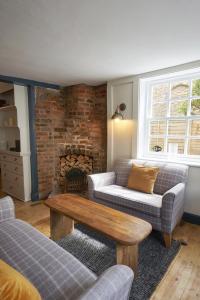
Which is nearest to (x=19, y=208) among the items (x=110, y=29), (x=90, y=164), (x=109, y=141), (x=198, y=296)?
(x=90, y=164)

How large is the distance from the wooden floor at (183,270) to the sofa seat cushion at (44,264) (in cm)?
78

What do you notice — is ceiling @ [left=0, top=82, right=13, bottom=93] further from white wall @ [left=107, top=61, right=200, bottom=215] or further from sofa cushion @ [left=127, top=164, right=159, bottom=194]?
sofa cushion @ [left=127, top=164, right=159, bottom=194]

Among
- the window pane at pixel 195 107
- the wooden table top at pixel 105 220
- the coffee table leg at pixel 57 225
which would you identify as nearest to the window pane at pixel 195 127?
the window pane at pixel 195 107

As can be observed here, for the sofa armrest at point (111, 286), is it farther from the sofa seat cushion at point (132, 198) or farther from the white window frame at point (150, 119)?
the white window frame at point (150, 119)

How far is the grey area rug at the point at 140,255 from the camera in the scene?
5.17 ft

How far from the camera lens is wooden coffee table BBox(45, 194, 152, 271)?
1502 mm

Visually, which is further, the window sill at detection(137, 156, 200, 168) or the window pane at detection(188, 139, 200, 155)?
the window pane at detection(188, 139, 200, 155)

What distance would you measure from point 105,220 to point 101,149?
6.69ft

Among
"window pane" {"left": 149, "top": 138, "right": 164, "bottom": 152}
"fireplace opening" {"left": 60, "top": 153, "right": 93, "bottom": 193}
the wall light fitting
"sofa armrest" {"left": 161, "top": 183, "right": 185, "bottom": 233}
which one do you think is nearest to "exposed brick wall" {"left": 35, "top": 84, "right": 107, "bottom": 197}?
"fireplace opening" {"left": 60, "top": 153, "right": 93, "bottom": 193}

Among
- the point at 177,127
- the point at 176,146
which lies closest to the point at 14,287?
the point at 176,146

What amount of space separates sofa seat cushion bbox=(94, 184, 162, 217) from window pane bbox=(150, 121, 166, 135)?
3.61 feet

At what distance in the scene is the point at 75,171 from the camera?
359 cm

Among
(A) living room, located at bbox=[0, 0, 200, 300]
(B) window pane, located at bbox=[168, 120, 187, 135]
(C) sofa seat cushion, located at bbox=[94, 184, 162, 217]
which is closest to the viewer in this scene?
(A) living room, located at bbox=[0, 0, 200, 300]

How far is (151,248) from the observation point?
207cm
